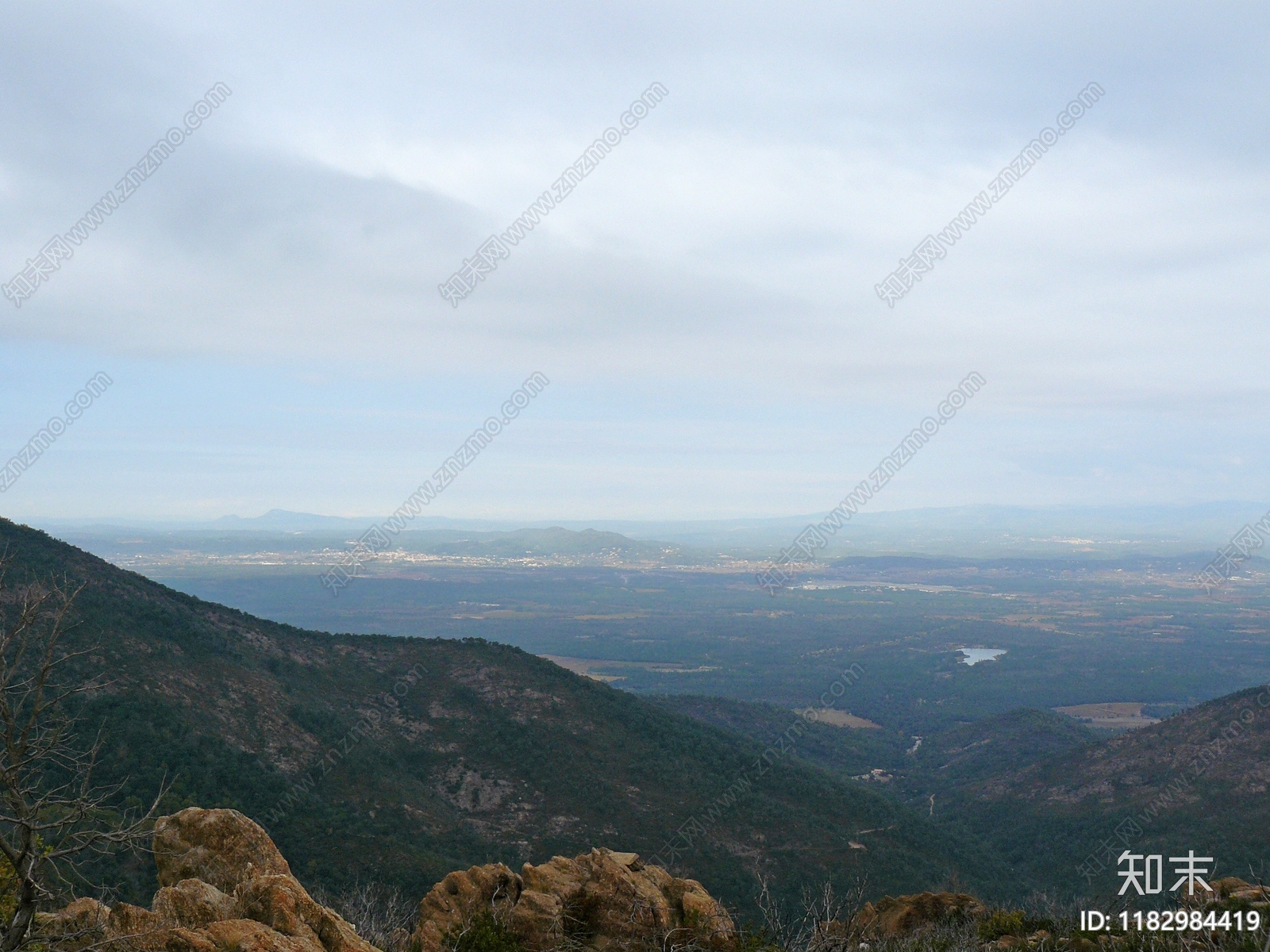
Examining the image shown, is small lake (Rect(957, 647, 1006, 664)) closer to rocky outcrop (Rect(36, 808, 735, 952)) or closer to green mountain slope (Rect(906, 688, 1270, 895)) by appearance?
green mountain slope (Rect(906, 688, 1270, 895))

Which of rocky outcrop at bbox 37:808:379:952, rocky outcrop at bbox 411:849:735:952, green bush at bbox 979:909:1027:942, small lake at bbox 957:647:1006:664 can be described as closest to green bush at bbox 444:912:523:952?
rocky outcrop at bbox 411:849:735:952

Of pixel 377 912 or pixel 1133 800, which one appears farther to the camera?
pixel 1133 800

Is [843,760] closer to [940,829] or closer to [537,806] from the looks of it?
[940,829]

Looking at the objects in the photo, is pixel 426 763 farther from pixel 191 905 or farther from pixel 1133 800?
pixel 1133 800

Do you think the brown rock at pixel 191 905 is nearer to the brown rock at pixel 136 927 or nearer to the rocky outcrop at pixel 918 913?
the brown rock at pixel 136 927

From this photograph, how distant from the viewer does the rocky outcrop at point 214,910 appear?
9961mm

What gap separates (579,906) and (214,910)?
305 inches

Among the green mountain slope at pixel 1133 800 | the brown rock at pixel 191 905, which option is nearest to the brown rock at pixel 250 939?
the brown rock at pixel 191 905

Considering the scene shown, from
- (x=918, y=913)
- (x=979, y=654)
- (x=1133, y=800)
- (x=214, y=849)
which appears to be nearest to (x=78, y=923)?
(x=214, y=849)

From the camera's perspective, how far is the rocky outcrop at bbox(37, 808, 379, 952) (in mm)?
9961

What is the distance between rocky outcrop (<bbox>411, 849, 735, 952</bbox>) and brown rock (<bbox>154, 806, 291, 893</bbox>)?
369 centimetres

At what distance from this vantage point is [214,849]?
14.6 m

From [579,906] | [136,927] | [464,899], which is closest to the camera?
[136,927]

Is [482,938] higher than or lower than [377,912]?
higher
